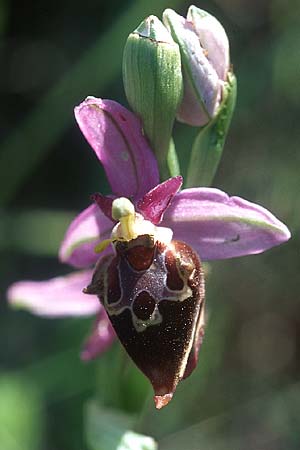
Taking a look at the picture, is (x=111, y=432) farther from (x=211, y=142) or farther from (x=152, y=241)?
(x=211, y=142)

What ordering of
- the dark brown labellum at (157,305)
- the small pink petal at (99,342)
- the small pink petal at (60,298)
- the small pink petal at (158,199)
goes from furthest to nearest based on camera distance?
the small pink petal at (60,298)
the small pink petal at (99,342)
the small pink petal at (158,199)
the dark brown labellum at (157,305)

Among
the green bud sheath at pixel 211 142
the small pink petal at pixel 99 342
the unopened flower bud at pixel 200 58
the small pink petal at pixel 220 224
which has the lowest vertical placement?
the small pink petal at pixel 99 342

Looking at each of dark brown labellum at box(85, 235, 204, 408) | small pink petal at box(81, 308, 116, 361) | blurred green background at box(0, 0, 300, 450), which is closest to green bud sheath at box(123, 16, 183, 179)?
dark brown labellum at box(85, 235, 204, 408)

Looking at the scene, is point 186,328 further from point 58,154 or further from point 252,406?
point 58,154

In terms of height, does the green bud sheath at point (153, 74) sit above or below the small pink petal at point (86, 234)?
above

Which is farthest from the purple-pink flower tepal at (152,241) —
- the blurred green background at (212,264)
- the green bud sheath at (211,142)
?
the blurred green background at (212,264)

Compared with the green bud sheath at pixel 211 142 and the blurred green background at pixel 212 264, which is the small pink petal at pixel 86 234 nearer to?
the green bud sheath at pixel 211 142

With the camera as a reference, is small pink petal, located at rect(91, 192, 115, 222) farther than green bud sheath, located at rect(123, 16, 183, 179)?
Yes

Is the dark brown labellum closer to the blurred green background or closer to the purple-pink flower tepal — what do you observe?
the purple-pink flower tepal
